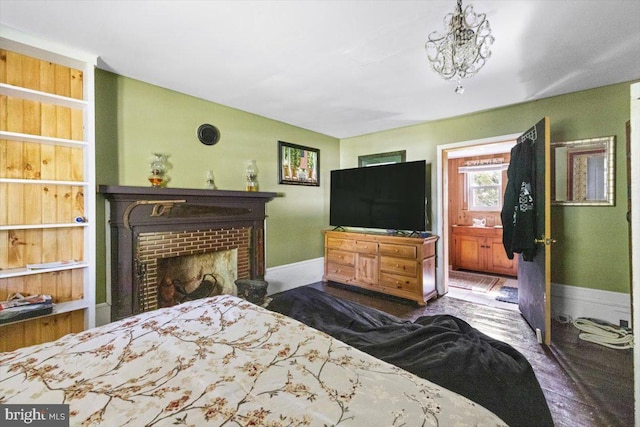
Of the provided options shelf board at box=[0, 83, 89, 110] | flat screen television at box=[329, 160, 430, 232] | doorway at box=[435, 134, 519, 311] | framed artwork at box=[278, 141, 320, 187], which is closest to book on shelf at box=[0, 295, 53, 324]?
shelf board at box=[0, 83, 89, 110]

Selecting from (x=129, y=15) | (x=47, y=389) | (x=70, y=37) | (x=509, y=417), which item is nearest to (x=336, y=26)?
(x=129, y=15)

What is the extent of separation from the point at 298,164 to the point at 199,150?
145cm

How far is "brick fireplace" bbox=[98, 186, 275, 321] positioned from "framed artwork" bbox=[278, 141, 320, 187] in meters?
0.57

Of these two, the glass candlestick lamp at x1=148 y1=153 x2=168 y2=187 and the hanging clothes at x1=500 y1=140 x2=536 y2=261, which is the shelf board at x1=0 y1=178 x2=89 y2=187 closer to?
the glass candlestick lamp at x1=148 y1=153 x2=168 y2=187

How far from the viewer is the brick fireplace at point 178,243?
2383mm

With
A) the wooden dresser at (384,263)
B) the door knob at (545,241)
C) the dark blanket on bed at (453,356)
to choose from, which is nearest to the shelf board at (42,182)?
the dark blanket on bed at (453,356)

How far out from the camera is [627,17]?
1.65 meters

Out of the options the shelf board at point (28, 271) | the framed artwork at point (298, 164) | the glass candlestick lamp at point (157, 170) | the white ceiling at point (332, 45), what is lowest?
the shelf board at point (28, 271)

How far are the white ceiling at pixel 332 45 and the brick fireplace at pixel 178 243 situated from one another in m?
1.09

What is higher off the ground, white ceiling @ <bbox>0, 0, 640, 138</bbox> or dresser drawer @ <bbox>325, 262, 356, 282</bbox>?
white ceiling @ <bbox>0, 0, 640, 138</bbox>

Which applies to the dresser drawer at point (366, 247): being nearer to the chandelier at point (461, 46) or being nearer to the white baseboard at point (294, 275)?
the white baseboard at point (294, 275)

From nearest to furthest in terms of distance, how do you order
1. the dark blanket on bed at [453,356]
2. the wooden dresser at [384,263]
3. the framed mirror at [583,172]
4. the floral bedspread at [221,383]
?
the floral bedspread at [221,383] → the dark blanket on bed at [453,356] → the framed mirror at [583,172] → the wooden dresser at [384,263]

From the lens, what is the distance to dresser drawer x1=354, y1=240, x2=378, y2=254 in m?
3.68

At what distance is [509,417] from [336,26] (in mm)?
2302
